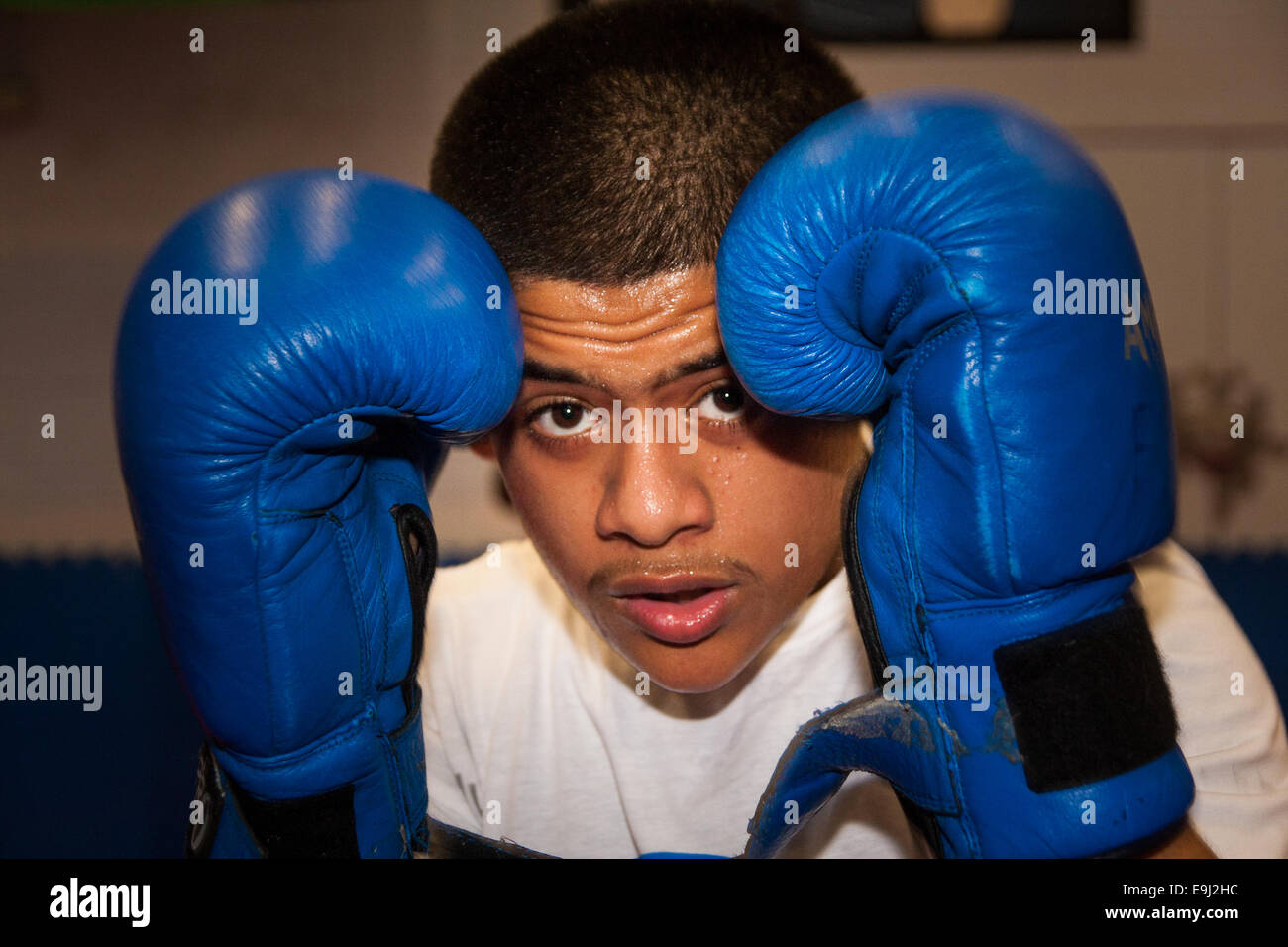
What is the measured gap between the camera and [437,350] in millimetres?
1042

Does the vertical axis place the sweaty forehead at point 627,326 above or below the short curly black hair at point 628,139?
below

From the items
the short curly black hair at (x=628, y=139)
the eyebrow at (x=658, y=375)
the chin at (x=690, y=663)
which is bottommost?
the chin at (x=690, y=663)

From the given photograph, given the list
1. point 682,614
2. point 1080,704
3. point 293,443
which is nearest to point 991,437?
point 1080,704

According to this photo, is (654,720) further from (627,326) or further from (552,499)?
(627,326)

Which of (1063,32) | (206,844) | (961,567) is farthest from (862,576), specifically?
(1063,32)

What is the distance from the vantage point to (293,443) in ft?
3.48

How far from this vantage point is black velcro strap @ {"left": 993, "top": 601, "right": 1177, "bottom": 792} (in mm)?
919

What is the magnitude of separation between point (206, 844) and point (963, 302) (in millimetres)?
1028

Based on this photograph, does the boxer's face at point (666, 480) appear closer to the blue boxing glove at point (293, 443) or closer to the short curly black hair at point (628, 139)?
the short curly black hair at point (628, 139)

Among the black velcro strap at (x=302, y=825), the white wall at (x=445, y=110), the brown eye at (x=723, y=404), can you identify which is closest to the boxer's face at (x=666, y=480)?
the brown eye at (x=723, y=404)

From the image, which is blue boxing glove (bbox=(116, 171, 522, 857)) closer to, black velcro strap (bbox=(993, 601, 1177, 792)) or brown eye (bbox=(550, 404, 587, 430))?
brown eye (bbox=(550, 404, 587, 430))

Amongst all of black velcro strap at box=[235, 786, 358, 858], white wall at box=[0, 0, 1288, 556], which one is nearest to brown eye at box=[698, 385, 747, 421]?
black velcro strap at box=[235, 786, 358, 858]

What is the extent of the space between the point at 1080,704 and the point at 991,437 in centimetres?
26

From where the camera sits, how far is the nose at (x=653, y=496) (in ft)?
3.92
